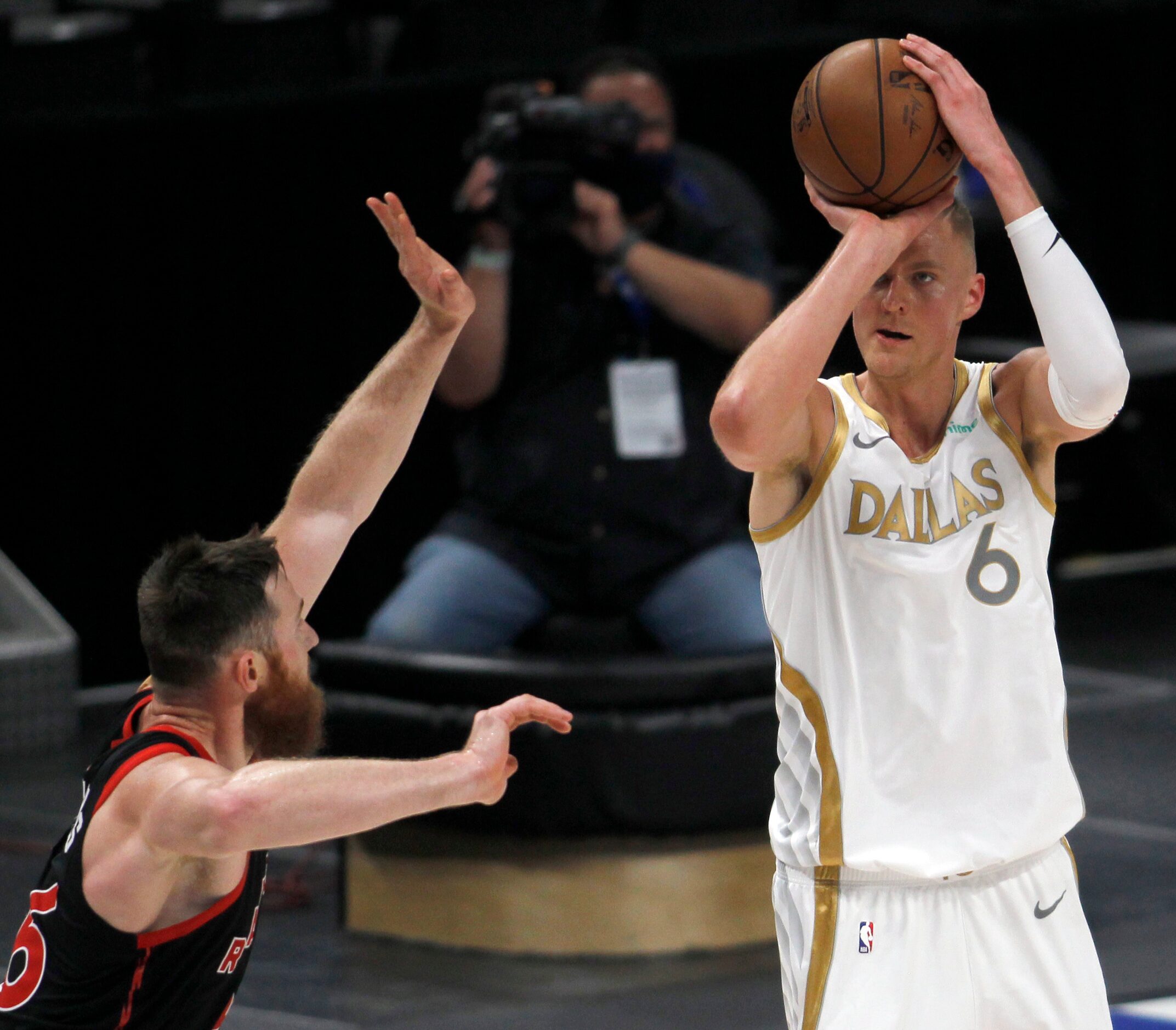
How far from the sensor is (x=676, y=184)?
5094 mm

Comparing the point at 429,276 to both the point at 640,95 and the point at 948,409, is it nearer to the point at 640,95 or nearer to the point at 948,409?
the point at 948,409

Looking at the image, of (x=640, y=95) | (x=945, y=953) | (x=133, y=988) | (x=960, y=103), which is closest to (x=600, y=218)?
(x=640, y=95)

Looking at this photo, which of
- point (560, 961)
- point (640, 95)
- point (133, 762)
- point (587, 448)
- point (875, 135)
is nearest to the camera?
point (133, 762)

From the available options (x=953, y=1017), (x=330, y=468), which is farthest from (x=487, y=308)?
(x=953, y=1017)

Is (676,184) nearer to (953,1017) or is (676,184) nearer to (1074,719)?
(1074,719)

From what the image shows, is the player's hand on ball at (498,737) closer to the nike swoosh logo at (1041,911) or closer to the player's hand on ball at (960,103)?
the nike swoosh logo at (1041,911)

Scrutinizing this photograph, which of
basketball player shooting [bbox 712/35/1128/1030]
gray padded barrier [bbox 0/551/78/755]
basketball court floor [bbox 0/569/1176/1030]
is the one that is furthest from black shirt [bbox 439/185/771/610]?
basketball player shooting [bbox 712/35/1128/1030]

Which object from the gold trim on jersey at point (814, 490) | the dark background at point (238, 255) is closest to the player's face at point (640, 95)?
the dark background at point (238, 255)

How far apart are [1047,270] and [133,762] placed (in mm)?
1344

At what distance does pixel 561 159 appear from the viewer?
4.86 m

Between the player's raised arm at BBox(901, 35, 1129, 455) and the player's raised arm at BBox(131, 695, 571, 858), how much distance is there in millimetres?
903

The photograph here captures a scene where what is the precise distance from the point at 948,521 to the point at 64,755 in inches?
180

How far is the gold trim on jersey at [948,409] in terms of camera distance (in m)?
2.64

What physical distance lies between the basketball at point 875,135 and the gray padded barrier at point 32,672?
179 inches
